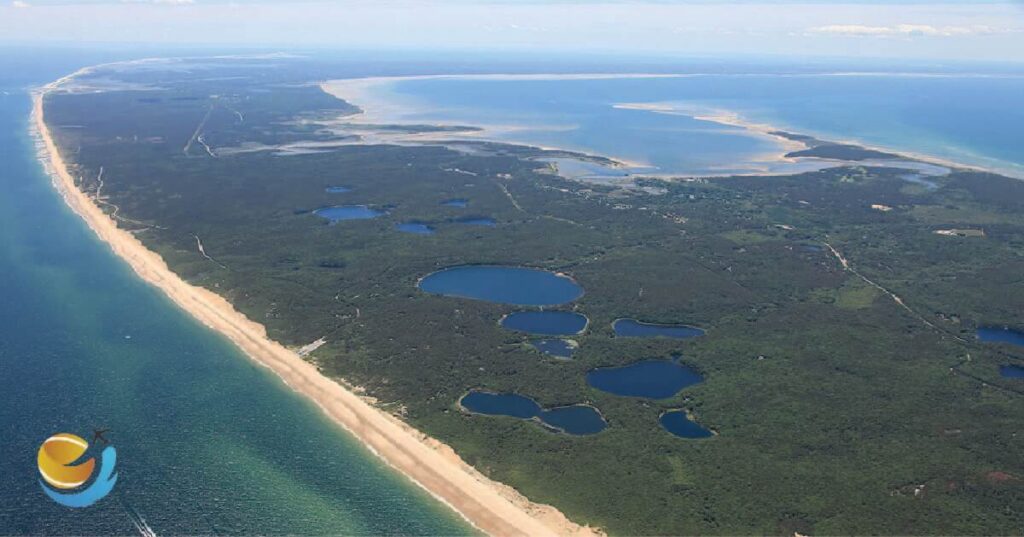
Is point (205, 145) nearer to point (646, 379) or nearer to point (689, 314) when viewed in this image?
point (689, 314)

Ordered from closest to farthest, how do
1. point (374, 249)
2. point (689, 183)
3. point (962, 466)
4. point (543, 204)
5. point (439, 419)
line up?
point (962, 466) → point (439, 419) → point (374, 249) → point (543, 204) → point (689, 183)

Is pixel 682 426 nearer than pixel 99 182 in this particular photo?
Yes

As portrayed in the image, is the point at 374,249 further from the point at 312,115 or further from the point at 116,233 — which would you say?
the point at 312,115

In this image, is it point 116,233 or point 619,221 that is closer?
point 116,233

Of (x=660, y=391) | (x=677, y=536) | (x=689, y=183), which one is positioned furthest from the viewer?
(x=689, y=183)

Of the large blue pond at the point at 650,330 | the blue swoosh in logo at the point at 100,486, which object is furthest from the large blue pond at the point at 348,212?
the blue swoosh in logo at the point at 100,486

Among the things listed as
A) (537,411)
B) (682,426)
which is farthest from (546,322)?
(682,426)

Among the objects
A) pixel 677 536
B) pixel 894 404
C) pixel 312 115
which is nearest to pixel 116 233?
pixel 677 536
